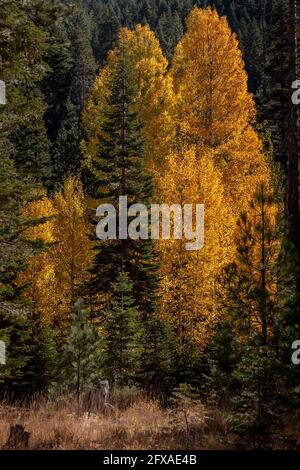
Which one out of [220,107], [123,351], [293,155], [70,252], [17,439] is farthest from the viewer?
[70,252]

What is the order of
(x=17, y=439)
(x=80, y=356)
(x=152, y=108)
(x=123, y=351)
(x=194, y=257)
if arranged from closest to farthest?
(x=17, y=439)
(x=80, y=356)
(x=123, y=351)
(x=194, y=257)
(x=152, y=108)

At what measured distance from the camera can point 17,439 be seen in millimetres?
8695

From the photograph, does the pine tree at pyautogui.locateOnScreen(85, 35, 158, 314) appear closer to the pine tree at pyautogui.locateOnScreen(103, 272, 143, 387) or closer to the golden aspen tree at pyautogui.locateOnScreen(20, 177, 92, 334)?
the golden aspen tree at pyautogui.locateOnScreen(20, 177, 92, 334)

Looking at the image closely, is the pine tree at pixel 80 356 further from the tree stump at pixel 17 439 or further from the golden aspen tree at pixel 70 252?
the golden aspen tree at pixel 70 252

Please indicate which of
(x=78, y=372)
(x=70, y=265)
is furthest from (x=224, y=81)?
(x=78, y=372)

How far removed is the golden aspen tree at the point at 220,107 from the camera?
24.7 metres

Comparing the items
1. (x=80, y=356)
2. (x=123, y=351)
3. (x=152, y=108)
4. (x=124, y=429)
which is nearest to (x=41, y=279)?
(x=123, y=351)

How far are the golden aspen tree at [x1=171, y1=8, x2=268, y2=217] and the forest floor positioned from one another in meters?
15.0

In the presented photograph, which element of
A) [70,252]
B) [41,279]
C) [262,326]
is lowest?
[41,279]

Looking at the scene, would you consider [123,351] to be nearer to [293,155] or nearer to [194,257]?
[194,257]

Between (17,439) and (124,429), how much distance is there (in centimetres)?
212

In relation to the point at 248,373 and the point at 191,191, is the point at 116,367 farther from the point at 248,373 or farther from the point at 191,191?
the point at 248,373

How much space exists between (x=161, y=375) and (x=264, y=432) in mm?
8604
